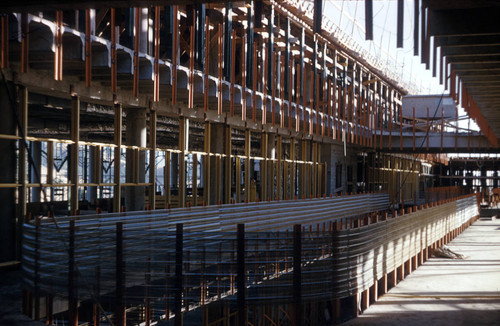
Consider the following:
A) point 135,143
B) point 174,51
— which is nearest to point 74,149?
point 135,143

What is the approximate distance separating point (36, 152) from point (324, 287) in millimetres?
26619

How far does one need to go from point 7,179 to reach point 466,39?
390 inches

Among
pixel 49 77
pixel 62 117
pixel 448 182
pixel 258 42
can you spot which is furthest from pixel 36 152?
pixel 448 182

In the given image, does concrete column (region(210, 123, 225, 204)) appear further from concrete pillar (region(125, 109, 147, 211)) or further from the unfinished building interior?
concrete pillar (region(125, 109, 147, 211))

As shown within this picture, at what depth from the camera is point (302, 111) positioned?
29.7m

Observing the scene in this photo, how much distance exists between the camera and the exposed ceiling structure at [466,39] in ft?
33.0

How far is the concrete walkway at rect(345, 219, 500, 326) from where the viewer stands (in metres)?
13.6

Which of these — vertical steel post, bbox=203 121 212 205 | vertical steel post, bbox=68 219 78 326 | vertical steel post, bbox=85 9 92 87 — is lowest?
vertical steel post, bbox=68 219 78 326

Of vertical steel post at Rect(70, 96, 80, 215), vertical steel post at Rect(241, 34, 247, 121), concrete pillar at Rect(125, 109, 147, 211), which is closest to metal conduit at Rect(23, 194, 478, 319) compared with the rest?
vertical steel post at Rect(70, 96, 80, 215)

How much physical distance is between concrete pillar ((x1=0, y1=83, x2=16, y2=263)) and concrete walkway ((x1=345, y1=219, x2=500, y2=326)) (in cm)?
771

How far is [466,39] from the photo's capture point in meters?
11.1

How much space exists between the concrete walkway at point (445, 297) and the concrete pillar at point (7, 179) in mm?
7711

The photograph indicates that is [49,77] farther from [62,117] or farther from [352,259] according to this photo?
[62,117]

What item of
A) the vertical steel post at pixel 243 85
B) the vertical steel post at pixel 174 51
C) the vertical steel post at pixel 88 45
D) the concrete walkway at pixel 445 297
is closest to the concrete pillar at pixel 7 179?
the vertical steel post at pixel 88 45
